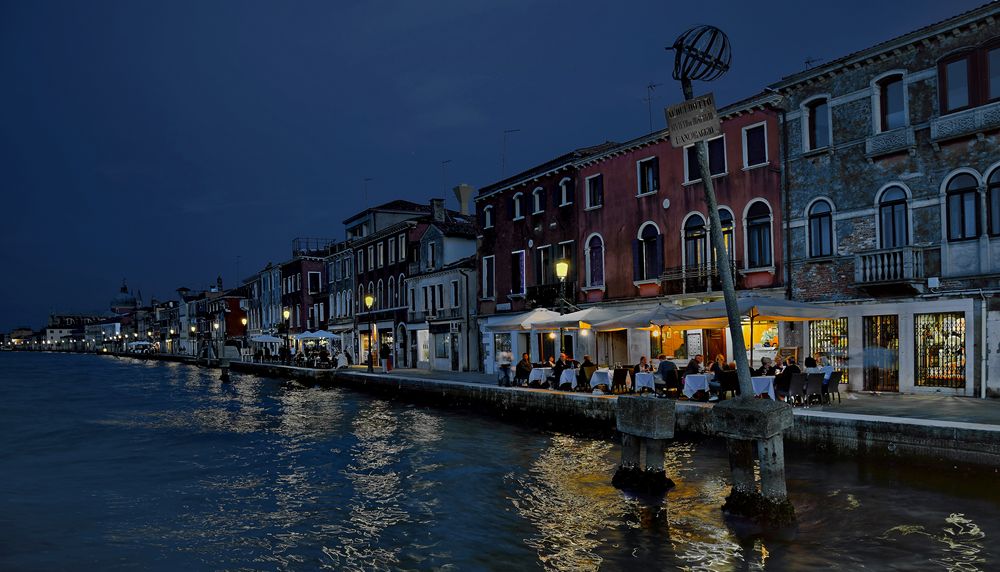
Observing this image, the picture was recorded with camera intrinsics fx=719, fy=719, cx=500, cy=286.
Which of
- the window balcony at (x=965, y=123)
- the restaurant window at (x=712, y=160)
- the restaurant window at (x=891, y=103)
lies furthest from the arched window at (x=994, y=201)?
the restaurant window at (x=712, y=160)

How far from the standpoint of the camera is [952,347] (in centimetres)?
1867

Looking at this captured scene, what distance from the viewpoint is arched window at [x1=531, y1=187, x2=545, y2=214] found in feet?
111

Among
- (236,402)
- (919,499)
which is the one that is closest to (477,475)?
(919,499)

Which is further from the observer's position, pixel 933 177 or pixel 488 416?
pixel 488 416

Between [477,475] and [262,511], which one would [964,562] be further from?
[262,511]

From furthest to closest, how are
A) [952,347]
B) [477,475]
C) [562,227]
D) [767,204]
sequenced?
[562,227] → [767,204] → [952,347] → [477,475]

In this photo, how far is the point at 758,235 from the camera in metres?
23.6

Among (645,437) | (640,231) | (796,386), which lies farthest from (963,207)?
(645,437)

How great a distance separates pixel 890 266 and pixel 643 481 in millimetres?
11556

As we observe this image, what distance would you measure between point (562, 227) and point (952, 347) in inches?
664

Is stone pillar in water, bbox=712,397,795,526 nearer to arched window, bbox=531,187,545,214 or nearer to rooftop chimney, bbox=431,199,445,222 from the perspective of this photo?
arched window, bbox=531,187,545,214

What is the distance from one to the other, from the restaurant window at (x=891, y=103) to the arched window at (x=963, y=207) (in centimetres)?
228

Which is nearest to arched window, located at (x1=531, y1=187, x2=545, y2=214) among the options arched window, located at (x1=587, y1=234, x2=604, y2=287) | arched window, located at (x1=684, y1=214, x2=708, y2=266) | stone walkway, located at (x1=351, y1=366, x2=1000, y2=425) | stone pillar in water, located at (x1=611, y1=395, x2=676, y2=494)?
arched window, located at (x1=587, y1=234, x2=604, y2=287)

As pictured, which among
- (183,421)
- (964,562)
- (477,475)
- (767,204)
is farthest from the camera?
(183,421)
